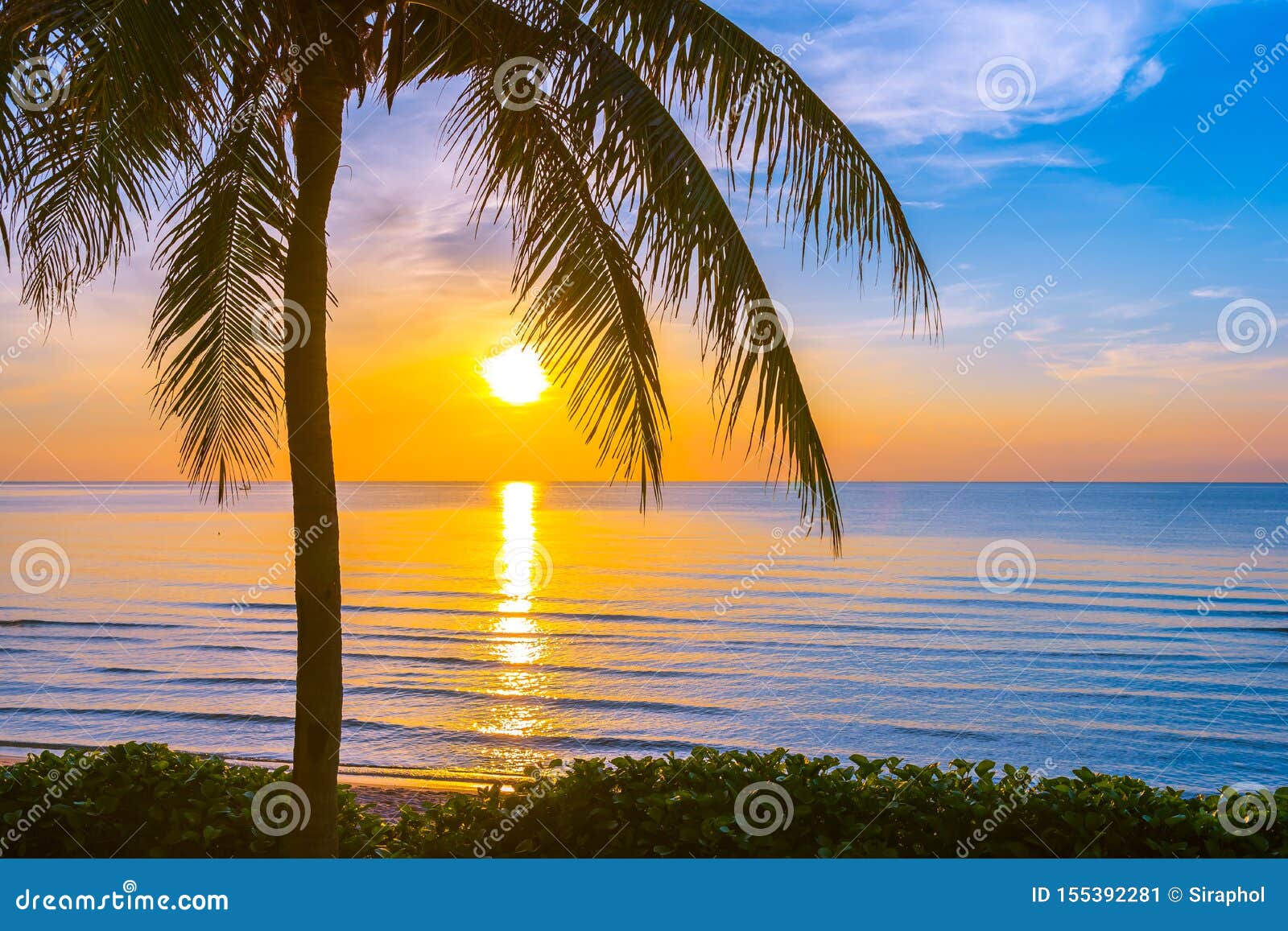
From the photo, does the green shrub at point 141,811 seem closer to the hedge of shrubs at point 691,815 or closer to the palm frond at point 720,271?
the hedge of shrubs at point 691,815

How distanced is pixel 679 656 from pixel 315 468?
16127 millimetres

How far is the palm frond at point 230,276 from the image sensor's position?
4.84 metres

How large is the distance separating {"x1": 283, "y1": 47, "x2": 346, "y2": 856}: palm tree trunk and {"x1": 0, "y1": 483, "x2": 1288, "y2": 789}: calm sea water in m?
7.18

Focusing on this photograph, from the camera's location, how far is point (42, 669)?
1791cm

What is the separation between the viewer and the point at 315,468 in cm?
421

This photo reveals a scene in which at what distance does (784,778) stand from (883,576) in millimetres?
29537

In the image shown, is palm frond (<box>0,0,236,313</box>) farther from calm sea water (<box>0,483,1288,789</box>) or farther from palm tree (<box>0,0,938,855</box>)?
calm sea water (<box>0,483,1288,789</box>)

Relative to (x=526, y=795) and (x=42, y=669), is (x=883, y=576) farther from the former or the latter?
(x=526, y=795)

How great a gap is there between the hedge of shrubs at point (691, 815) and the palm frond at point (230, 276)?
2018mm

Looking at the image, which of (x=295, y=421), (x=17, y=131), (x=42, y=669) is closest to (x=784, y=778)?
(x=295, y=421)

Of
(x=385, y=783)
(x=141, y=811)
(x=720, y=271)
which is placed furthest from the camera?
(x=385, y=783)

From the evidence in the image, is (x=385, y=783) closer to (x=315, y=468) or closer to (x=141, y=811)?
(x=141, y=811)

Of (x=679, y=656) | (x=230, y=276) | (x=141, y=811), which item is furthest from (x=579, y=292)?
(x=679, y=656)

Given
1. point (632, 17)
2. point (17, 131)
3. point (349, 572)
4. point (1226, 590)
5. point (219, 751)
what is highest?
point (349, 572)
